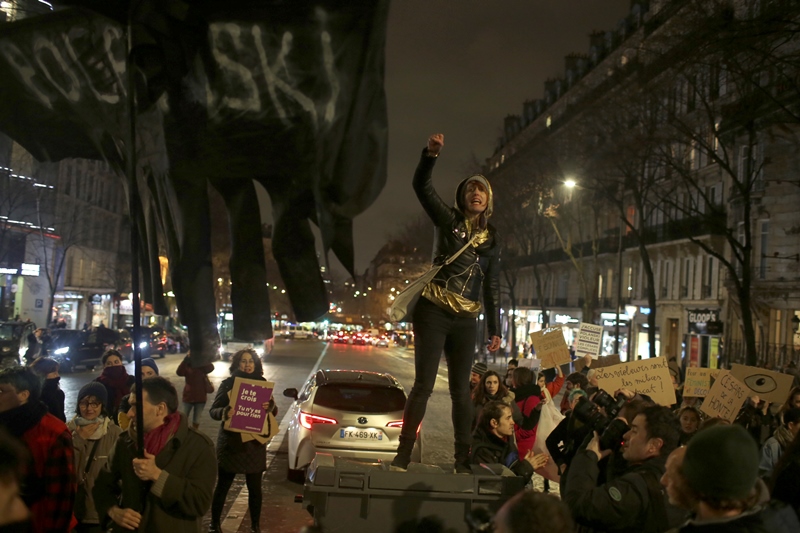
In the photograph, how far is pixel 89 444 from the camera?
5.85 meters

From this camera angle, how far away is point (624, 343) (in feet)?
164

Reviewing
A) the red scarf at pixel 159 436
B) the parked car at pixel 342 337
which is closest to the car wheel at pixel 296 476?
the red scarf at pixel 159 436

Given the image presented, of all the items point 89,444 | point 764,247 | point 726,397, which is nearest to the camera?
point 89,444

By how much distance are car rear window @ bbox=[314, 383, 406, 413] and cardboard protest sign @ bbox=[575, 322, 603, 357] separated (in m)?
3.92

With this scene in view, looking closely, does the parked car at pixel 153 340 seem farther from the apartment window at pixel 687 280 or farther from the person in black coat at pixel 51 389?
the apartment window at pixel 687 280

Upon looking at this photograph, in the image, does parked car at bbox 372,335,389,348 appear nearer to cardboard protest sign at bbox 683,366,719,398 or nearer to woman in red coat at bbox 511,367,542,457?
cardboard protest sign at bbox 683,366,719,398

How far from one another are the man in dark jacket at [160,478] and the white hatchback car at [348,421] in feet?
21.8

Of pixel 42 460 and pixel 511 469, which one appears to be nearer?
pixel 42 460

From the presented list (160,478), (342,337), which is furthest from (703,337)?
(342,337)

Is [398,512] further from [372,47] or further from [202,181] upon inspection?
[372,47]

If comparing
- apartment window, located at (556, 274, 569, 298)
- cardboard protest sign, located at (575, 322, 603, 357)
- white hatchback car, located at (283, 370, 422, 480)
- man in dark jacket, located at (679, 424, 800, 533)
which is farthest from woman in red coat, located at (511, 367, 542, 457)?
apartment window, located at (556, 274, 569, 298)

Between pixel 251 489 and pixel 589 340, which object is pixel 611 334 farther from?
pixel 251 489

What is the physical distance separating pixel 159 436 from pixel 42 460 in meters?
0.61

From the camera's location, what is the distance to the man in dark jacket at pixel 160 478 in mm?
3883
